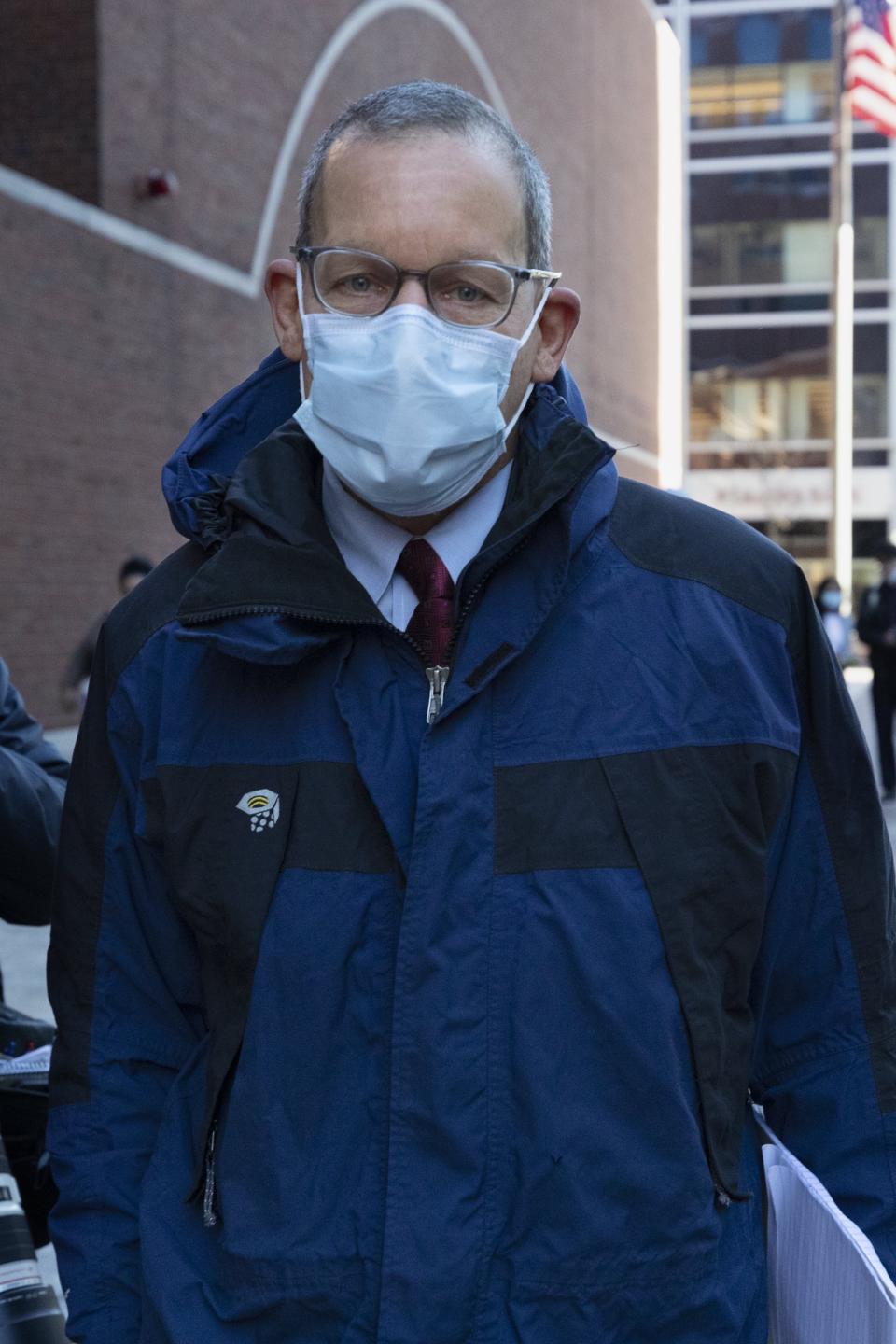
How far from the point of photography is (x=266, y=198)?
2025 centimetres

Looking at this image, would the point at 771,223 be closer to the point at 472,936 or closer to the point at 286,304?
the point at 286,304

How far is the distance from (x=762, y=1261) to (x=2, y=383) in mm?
14204

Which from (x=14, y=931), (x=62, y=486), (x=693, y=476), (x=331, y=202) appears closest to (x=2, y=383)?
(x=62, y=486)

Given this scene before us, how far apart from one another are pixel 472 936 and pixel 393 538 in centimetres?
55

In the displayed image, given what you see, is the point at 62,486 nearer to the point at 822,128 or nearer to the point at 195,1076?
the point at 195,1076

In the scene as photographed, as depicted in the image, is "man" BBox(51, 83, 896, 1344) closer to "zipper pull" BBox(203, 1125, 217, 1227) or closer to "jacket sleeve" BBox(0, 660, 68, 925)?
"zipper pull" BBox(203, 1125, 217, 1227)

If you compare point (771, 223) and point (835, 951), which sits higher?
point (771, 223)

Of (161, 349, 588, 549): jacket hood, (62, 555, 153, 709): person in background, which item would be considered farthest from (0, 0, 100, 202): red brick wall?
(161, 349, 588, 549): jacket hood

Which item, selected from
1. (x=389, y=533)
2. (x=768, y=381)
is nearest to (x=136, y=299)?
(x=389, y=533)

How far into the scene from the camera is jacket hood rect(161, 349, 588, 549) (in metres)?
2.19

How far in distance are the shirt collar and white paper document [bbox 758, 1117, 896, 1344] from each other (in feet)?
2.64

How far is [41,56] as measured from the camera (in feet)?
54.5

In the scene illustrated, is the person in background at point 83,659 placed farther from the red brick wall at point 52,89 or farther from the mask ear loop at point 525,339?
the mask ear loop at point 525,339

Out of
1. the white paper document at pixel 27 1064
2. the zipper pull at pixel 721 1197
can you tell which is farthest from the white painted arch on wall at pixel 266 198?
the zipper pull at pixel 721 1197
